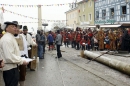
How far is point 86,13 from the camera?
4938 centimetres

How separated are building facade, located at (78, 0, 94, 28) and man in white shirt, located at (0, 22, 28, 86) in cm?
3913

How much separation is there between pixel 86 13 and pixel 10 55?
4580 cm

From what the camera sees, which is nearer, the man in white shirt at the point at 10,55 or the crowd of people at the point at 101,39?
the man in white shirt at the point at 10,55

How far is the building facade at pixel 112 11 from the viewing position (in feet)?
108

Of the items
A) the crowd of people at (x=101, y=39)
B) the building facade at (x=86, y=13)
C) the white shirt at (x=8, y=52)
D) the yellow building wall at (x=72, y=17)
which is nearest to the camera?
the white shirt at (x=8, y=52)

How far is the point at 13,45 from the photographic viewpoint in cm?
445

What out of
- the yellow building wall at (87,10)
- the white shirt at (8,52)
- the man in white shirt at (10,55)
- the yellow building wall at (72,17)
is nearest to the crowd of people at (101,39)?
the man in white shirt at (10,55)

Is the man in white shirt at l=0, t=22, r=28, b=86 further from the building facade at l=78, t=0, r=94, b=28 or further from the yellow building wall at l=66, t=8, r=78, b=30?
the yellow building wall at l=66, t=8, r=78, b=30

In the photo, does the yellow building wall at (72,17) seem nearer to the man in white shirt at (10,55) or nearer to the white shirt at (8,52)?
the man in white shirt at (10,55)

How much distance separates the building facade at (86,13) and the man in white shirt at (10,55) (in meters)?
39.1

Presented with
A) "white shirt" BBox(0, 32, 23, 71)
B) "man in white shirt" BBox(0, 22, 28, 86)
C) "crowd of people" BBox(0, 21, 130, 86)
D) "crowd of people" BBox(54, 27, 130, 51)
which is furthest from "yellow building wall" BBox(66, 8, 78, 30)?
"white shirt" BBox(0, 32, 23, 71)

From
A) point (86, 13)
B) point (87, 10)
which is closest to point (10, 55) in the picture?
point (87, 10)

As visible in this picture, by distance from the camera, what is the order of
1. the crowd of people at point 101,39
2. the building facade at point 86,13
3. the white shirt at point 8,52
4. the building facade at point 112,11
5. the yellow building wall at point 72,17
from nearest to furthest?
the white shirt at point 8,52 < the crowd of people at point 101,39 < the building facade at point 112,11 < the building facade at point 86,13 < the yellow building wall at point 72,17

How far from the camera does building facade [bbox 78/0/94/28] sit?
46.1 metres
